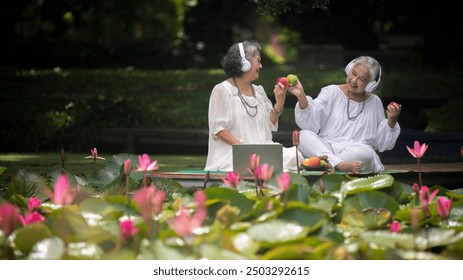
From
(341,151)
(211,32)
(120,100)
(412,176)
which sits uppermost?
(211,32)

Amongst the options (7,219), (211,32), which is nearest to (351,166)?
(7,219)

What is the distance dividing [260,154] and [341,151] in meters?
1.69

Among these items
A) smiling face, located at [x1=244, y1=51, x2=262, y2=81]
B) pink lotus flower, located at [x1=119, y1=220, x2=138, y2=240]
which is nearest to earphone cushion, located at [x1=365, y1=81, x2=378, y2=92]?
smiling face, located at [x1=244, y1=51, x2=262, y2=81]

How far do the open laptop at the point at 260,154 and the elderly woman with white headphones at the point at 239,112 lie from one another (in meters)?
1.24

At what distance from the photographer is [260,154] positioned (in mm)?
5441

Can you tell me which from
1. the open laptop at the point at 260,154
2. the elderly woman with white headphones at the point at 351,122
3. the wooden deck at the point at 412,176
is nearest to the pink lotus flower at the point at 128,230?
the open laptop at the point at 260,154

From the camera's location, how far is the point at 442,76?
1519 cm

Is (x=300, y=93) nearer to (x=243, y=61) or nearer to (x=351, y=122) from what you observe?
(x=243, y=61)

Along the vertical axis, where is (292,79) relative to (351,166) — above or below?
above

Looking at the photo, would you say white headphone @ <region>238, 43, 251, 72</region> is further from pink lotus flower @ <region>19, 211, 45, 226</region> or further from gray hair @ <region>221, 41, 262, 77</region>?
pink lotus flower @ <region>19, 211, 45, 226</region>

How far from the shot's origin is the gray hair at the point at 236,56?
22.0ft

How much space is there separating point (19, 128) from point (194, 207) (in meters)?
10.3

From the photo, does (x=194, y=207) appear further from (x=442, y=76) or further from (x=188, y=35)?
(x=188, y=35)
